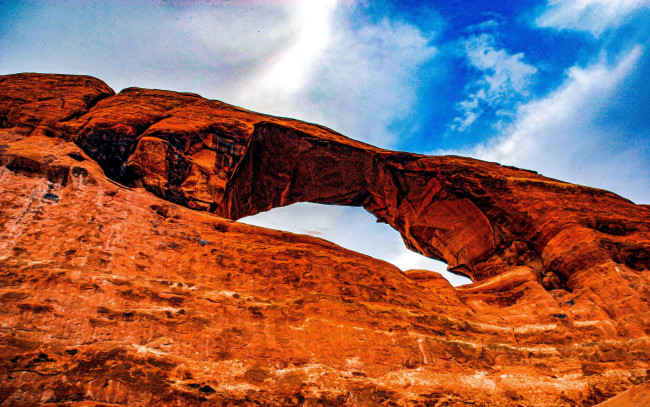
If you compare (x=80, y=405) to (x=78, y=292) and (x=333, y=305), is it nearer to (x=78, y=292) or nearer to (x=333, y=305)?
(x=78, y=292)

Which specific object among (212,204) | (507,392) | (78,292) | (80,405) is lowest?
(80,405)

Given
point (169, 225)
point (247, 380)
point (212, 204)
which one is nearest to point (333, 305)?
point (247, 380)

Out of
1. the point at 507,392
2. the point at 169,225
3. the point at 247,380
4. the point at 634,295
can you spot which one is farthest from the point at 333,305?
the point at 634,295

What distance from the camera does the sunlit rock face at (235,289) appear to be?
8312 millimetres

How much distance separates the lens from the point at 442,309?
13.0 meters

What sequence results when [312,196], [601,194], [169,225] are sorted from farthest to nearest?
[312,196]
[601,194]
[169,225]

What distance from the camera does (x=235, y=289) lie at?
434 inches

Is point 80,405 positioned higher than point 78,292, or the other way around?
point 78,292

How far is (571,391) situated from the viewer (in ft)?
33.3

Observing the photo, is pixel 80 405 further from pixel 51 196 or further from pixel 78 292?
pixel 51 196

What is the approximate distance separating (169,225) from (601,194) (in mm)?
19660

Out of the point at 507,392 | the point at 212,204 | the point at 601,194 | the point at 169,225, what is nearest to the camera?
the point at 507,392

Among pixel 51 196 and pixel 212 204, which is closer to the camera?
pixel 51 196

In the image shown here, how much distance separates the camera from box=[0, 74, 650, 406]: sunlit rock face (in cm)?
831
